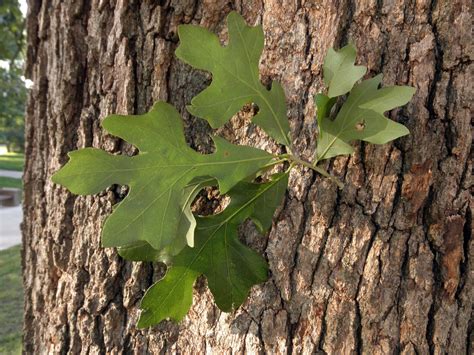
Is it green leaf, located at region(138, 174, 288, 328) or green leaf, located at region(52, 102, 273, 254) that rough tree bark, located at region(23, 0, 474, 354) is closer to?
green leaf, located at region(138, 174, 288, 328)

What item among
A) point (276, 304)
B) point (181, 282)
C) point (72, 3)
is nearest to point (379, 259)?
point (276, 304)

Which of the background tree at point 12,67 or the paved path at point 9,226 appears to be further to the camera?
the paved path at point 9,226

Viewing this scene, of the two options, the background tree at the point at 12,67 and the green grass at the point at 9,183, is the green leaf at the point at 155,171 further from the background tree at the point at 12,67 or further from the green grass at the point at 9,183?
the green grass at the point at 9,183

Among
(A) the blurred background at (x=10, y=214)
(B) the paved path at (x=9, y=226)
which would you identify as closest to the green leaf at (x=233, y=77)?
(A) the blurred background at (x=10, y=214)

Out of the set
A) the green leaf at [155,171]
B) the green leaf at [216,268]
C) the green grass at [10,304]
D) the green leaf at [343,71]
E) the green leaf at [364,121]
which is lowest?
the green grass at [10,304]

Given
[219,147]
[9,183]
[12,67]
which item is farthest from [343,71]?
[9,183]

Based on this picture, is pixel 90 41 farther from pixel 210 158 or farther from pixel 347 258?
pixel 347 258

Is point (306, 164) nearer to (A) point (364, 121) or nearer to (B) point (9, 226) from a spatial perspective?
(A) point (364, 121)
